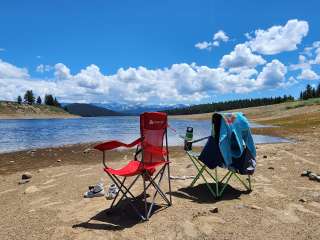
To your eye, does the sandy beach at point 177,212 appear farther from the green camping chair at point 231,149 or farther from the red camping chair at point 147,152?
the green camping chair at point 231,149

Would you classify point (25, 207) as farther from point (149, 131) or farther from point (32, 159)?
point (32, 159)

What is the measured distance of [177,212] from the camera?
→ 6.31 metres

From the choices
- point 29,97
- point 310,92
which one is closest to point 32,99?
point 29,97

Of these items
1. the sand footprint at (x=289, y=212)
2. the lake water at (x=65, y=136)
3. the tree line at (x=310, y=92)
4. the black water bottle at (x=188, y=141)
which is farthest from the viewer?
the tree line at (x=310, y=92)

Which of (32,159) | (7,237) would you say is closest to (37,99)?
(32,159)

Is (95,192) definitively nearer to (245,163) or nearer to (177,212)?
(177,212)

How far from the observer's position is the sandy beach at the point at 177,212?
5418 mm

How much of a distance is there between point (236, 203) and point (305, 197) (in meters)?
1.60

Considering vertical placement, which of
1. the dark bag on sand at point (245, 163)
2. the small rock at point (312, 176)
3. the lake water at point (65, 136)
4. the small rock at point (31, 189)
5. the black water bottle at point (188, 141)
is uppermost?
the black water bottle at point (188, 141)

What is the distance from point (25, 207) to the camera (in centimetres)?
707

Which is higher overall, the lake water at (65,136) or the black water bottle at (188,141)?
the black water bottle at (188,141)

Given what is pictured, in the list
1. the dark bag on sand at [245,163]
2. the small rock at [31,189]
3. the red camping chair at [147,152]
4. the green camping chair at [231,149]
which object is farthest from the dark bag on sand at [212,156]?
the small rock at [31,189]

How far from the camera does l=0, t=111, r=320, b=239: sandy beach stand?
213 inches

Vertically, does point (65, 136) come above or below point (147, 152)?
below
